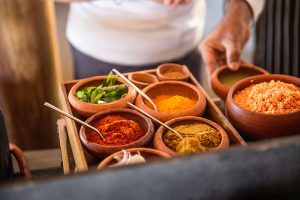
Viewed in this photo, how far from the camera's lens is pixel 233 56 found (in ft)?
4.42

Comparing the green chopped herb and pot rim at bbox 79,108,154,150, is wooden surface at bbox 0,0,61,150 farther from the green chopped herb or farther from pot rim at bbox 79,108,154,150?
pot rim at bbox 79,108,154,150

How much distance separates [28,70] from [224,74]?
1.19 m

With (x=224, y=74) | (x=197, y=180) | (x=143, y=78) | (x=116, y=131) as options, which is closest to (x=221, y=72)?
(x=224, y=74)

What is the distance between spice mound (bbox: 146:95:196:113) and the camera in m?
1.07

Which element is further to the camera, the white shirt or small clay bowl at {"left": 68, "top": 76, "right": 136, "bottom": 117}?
the white shirt

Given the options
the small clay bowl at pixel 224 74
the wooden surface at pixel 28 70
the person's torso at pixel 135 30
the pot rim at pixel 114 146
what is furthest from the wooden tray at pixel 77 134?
the wooden surface at pixel 28 70

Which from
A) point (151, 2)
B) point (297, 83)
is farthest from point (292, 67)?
point (297, 83)

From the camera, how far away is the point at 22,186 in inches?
19.8

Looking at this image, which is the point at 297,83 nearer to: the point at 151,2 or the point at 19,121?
the point at 151,2

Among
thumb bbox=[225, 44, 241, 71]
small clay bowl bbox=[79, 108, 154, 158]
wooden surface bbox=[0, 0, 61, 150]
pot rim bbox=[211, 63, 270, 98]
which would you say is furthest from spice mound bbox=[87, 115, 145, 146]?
wooden surface bbox=[0, 0, 61, 150]

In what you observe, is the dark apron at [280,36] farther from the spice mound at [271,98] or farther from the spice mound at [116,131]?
the spice mound at [116,131]

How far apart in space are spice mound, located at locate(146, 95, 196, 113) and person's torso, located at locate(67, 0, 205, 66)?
1.99 feet

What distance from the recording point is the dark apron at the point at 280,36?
7.16 ft

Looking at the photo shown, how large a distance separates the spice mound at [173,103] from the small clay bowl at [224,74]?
13cm
